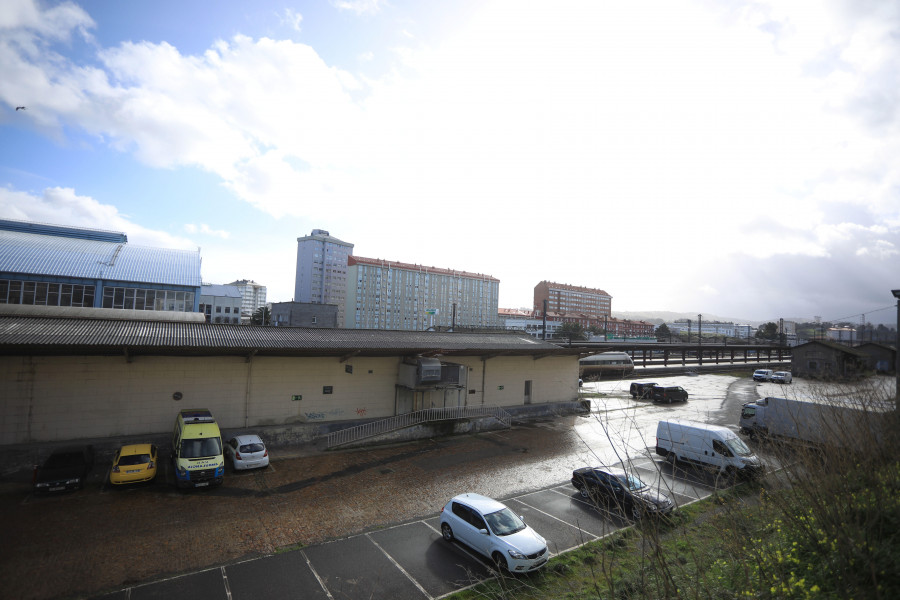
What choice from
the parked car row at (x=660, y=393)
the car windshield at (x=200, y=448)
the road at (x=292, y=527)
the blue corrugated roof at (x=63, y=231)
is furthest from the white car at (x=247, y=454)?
the blue corrugated roof at (x=63, y=231)

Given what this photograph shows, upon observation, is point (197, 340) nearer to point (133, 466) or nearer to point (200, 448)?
point (200, 448)

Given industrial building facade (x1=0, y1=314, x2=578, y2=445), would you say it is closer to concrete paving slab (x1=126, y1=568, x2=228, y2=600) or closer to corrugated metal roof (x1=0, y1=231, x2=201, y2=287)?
concrete paving slab (x1=126, y1=568, x2=228, y2=600)

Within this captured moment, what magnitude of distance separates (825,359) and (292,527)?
5772 centimetres

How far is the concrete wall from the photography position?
15977mm

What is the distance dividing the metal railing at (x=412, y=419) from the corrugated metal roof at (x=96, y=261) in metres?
24.1

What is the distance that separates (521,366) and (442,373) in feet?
25.5

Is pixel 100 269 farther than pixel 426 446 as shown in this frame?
Yes

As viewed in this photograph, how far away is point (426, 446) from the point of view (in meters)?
21.3

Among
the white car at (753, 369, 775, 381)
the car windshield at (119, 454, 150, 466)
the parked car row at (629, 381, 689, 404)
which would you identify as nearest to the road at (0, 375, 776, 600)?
the car windshield at (119, 454, 150, 466)

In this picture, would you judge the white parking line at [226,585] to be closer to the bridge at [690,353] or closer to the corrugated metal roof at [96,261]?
the corrugated metal roof at [96,261]

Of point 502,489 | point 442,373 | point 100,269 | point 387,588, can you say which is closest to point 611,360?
point 442,373

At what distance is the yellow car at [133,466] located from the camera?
1420cm

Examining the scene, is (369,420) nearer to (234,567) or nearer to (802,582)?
(234,567)

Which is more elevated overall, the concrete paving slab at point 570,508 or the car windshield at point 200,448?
the car windshield at point 200,448
